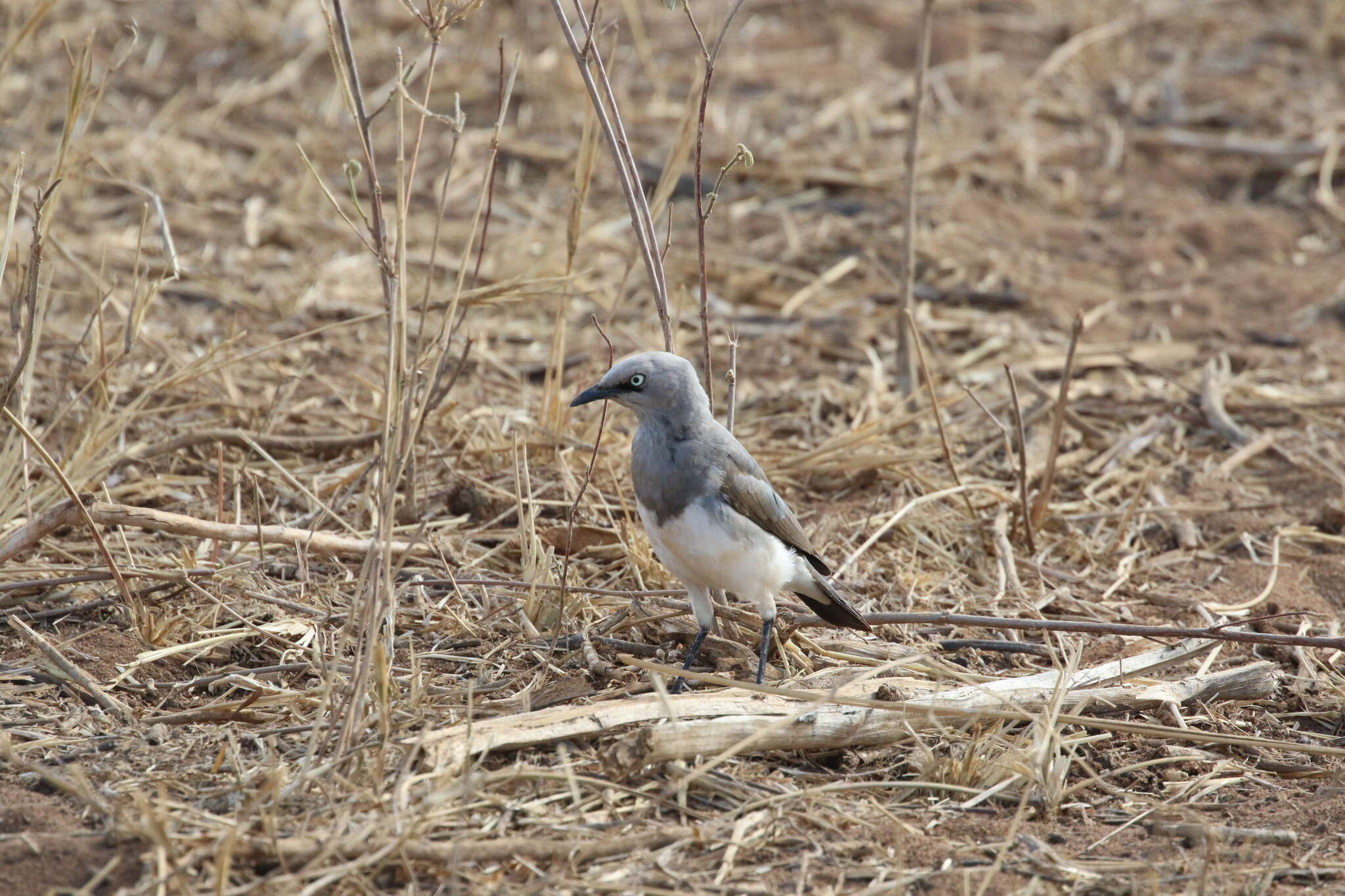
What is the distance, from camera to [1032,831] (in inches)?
132

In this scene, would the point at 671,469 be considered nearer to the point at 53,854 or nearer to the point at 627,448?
the point at 627,448

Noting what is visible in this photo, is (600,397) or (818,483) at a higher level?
(600,397)

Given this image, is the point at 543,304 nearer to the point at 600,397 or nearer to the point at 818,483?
the point at 818,483

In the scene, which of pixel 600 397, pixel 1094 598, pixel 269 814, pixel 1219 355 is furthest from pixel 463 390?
pixel 1219 355

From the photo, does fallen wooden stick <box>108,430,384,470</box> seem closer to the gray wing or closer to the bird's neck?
the bird's neck

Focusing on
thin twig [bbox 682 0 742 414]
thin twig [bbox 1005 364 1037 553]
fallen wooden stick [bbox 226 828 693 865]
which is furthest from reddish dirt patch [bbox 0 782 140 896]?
thin twig [bbox 1005 364 1037 553]

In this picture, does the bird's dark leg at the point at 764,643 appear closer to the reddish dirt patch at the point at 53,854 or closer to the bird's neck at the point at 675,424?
the bird's neck at the point at 675,424

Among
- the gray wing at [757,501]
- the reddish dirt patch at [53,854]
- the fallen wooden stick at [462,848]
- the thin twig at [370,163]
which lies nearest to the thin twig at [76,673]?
the reddish dirt patch at [53,854]

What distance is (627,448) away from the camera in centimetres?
Result: 550

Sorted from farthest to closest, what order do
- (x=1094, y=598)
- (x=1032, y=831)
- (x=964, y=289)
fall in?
(x=964, y=289) < (x=1094, y=598) < (x=1032, y=831)

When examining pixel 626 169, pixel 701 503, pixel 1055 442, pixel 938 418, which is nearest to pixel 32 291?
pixel 626 169

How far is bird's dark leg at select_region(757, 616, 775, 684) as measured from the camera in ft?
13.2

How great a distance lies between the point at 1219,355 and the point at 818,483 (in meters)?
2.71

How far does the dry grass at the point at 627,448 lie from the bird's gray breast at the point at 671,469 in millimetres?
394
